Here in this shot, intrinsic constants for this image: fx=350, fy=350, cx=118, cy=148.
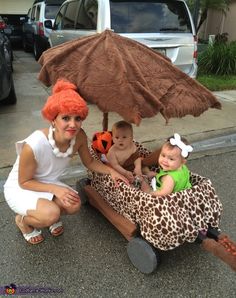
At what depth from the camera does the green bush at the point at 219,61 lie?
342 inches

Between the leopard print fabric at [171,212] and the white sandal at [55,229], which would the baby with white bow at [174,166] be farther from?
the white sandal at [55,229]

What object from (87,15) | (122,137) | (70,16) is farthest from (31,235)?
(70,16)

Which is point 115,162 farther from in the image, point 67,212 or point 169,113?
point 169,113

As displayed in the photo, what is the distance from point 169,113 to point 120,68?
42 cm

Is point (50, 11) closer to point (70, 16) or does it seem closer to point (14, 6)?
point (70, 16)

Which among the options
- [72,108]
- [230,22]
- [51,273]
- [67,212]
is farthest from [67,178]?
[230,22]

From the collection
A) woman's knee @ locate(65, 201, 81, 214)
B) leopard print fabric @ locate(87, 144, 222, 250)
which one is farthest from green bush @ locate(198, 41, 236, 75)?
woman's knee @ locate(65, 201, 81, 214)

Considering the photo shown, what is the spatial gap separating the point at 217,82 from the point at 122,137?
5.68 metres

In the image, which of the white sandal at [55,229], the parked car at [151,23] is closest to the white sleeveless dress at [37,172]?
the white sandal at [55,229]

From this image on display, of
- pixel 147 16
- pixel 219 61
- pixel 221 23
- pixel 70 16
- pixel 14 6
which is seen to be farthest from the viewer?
pixel 14 6

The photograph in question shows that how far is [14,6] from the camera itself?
16516 millimetres

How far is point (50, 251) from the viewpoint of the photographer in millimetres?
2645

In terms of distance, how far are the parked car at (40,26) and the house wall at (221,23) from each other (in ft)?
18.2

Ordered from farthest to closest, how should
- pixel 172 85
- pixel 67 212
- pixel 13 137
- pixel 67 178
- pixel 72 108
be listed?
pixel 13 137 < pixel 67 178 < pixel 67 212 < pixel 172 85 < pixel 72 108
